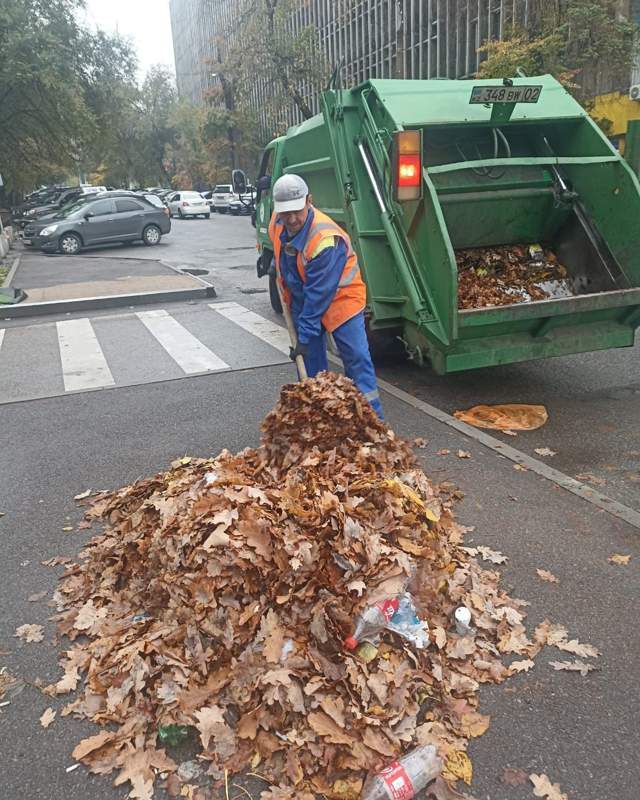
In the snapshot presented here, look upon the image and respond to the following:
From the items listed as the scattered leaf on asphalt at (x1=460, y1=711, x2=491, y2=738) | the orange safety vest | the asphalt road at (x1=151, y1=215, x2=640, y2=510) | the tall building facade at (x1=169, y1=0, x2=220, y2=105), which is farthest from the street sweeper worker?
the tall building facade at (x1=169, y1=0, x2=220, y2=105)

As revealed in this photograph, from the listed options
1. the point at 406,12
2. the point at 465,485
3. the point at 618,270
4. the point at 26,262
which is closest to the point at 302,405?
the point at 465,485

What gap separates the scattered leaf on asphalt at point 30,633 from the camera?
3.36 metres

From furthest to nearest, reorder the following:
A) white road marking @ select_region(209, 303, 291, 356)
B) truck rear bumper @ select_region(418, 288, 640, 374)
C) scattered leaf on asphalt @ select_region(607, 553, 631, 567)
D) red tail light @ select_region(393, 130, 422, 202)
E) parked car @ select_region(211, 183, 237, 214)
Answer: parked car @ select_region(211, 183, 237, 214)
white road marking @ select_region(209, 303, 291, 356)
truck rear bumper @ select_region(418, 288, 640, 374)
red tail light @ select_region(393, 130, 422, 202)
scattered leaf on asphalt @ select_region(607, 553, 631, 567)

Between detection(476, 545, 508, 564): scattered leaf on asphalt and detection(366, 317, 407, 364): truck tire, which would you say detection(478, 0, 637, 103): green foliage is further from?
detection(476, 545, 508, 564): scattered leaf on asphalt

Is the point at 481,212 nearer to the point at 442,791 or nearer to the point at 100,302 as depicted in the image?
the point at 442,791

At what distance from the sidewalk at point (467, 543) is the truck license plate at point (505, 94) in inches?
101

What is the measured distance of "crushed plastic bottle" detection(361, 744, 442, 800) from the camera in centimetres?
245

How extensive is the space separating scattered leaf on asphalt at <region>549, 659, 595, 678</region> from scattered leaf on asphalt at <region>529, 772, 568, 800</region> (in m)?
0.58

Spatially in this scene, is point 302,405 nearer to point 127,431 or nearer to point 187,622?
point 187,622

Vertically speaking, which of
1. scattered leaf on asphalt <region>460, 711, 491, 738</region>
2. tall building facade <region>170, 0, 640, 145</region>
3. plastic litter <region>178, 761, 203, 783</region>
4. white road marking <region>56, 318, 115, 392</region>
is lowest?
plastic litter <region>178, 761, 203, 783</region>

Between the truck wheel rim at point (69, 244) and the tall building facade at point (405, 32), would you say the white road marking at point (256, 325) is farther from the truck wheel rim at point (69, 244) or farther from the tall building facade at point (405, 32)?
the tall building facade at point (405, 32)

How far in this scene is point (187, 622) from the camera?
3.07 meters

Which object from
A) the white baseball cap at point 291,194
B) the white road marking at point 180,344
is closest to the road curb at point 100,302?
the white road marking at point 180,344

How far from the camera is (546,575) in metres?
3.64
